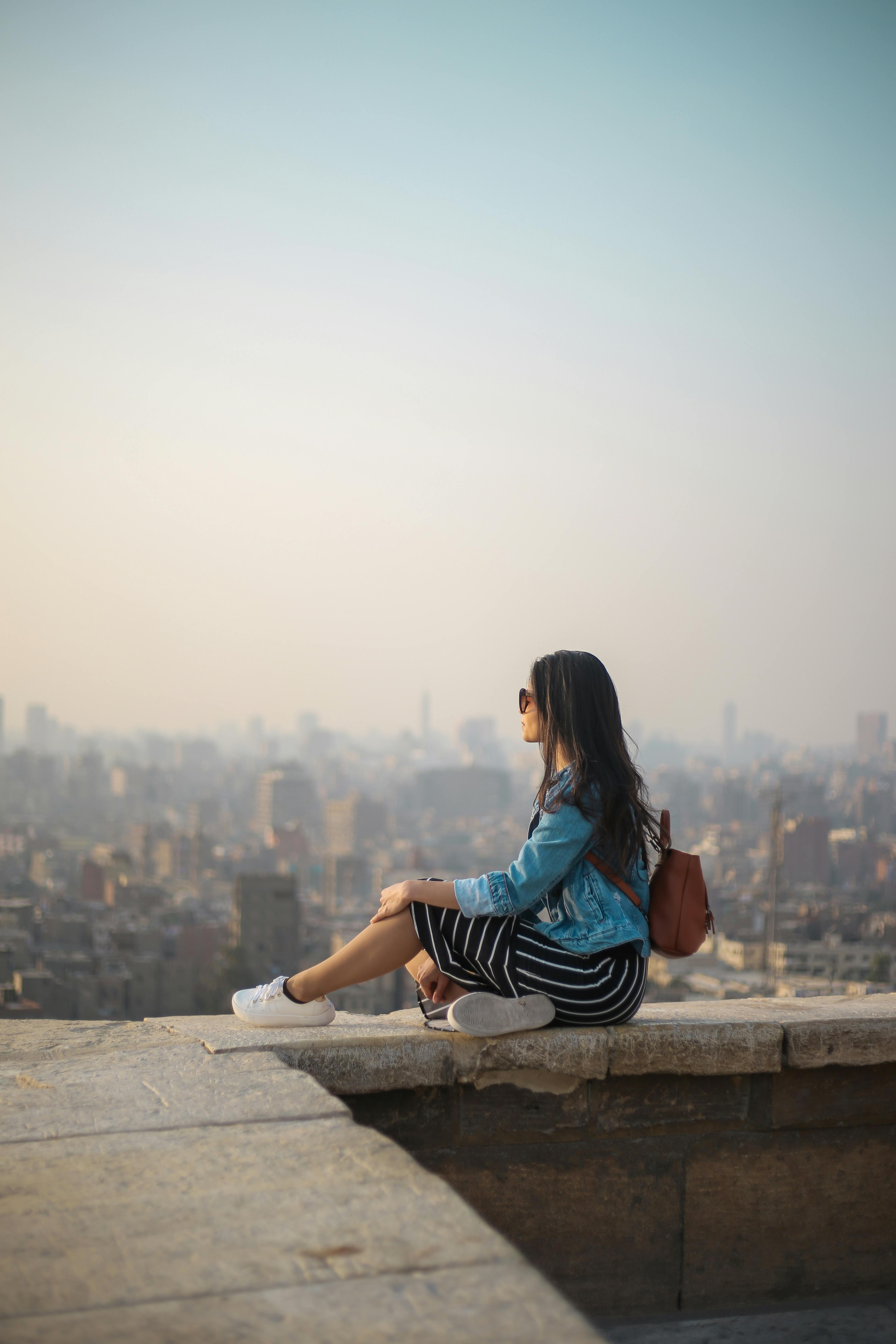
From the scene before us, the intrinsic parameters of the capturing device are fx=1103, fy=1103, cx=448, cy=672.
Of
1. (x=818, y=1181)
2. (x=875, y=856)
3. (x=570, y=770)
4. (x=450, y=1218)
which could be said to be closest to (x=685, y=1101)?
(x=818, y=1181)

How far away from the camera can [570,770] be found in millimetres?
2422

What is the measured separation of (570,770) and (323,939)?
24824mm

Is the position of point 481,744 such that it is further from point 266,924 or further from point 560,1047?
point 560,1047

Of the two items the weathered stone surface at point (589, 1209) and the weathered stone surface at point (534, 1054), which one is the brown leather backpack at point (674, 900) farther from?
the weathered stone surface at point (589, 1209)

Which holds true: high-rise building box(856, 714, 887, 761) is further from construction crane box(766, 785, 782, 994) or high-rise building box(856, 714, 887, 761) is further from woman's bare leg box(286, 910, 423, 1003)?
woman's bare leg box(286, 910, 423, 1003)

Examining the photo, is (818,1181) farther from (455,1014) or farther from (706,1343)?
(455,1014)

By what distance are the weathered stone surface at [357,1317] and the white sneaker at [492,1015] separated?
1.05 m

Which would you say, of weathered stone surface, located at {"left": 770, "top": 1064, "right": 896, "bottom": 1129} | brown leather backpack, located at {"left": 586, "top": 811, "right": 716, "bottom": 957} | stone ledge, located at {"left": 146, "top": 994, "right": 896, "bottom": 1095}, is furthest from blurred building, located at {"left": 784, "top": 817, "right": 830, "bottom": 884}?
brown leather backpack, located at {"left": 586, "top": 811, "right": 716, "bottom": 957}

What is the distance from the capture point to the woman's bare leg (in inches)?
95.3

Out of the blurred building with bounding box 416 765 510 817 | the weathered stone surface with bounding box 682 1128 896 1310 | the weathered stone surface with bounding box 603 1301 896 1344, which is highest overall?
the weathered stone surface with bounding box 682 1128 896 1310

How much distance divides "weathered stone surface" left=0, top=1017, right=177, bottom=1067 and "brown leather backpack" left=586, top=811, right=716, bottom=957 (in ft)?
3.41

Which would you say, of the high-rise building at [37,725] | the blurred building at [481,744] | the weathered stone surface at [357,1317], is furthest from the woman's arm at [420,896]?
the high-rise building at [37,725]

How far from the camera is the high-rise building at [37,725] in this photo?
3410 inches

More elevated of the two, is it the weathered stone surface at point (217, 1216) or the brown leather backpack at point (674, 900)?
the brown leather backpack at point (674, 900)
